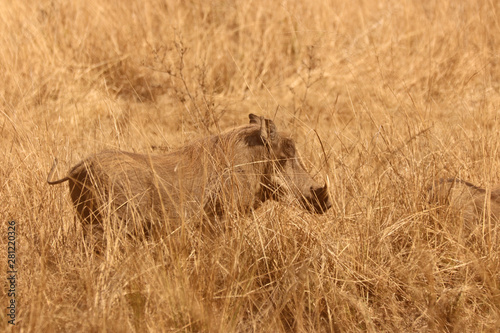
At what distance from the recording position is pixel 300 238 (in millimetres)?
3020

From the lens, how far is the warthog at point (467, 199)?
3.19 metres

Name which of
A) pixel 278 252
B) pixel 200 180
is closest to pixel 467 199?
pixel 278 252

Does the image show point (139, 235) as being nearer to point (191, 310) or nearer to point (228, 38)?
point (191, 310)

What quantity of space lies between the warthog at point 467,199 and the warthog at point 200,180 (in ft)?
1.87

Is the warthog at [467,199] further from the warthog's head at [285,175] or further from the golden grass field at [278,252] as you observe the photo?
the warthog's head at [285,175]

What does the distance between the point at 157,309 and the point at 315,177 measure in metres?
1.59

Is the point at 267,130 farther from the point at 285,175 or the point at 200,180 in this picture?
the point at 200,180

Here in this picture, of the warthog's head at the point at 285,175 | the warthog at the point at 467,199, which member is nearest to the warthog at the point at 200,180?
the warthog's head at the point at 285,175

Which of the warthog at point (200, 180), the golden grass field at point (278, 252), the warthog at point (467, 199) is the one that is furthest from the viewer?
the warthog at point (467, 199)

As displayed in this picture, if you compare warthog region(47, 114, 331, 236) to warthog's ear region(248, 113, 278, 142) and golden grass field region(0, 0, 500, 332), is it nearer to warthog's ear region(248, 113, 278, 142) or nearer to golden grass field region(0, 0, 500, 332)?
warthog's ear region(248, 113, 278, 142)

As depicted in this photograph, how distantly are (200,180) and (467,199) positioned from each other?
1.33 metres

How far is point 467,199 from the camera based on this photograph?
128 inches

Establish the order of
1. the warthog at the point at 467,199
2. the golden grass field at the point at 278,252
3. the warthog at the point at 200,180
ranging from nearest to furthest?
the golden grass field at the point at 278,252, the warthog at the point at 200,180, the warthog at the point at 467,199

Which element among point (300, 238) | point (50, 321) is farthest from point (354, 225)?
point (50, 321)
